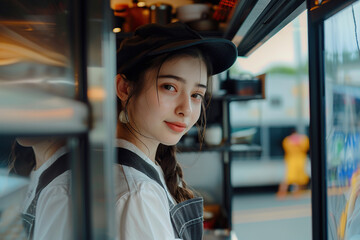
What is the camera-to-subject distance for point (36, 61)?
44 centimetres

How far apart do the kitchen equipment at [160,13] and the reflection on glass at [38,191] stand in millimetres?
1437

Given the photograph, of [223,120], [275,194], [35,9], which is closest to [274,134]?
[275,194]

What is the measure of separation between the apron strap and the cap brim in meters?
0.25

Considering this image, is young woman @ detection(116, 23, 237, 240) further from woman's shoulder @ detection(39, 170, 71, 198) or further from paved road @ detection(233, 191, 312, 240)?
paved road @ detection(233, 191, 312, 240)

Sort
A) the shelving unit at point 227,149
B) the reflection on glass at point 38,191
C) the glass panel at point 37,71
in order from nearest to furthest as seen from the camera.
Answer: the glass panel at point 37,71, the reflection on glass at point 38,191, the shelving unit at point 227,149

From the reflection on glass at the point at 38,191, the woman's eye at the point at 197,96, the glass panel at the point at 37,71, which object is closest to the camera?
the glass panel at the point at 37,71

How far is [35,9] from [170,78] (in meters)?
0.36

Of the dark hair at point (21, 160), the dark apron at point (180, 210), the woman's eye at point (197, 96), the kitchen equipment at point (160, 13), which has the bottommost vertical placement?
the dark apron at point (180, 210)

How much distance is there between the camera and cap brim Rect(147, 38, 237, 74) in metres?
0.77

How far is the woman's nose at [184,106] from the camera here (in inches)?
32.2

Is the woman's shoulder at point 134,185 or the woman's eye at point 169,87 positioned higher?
the woman's eye at point 169,87

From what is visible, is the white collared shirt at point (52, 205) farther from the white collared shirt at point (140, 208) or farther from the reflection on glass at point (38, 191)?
the white collared shirt at point (140, 208)

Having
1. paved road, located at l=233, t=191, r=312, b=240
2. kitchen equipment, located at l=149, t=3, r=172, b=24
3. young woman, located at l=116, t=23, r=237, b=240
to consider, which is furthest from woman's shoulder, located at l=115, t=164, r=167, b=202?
paved road, located at l=233, t=191, r=312, b=240

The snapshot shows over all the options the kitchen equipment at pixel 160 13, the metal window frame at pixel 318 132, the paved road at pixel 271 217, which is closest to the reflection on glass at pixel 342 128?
the metal window frame at pixel 318 132
